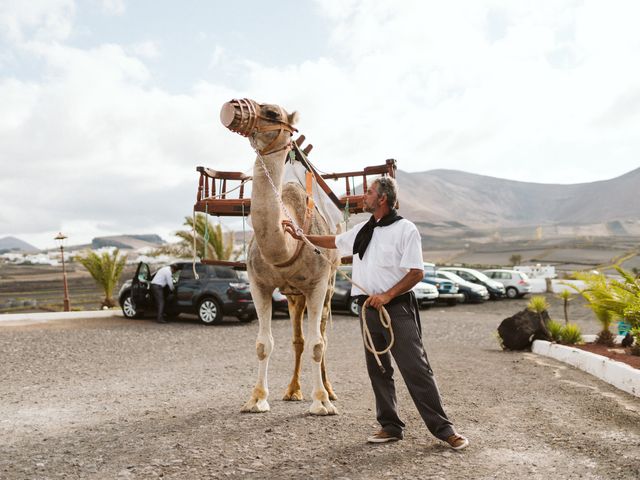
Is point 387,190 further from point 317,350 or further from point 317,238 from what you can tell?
point 317,350

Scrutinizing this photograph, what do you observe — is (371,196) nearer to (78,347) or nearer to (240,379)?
(240,379)

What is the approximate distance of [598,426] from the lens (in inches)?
245

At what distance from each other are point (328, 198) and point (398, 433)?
3552 millimetres

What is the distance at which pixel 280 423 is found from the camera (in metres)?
6.18

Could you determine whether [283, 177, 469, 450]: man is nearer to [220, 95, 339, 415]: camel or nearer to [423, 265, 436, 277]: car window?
[220, 95, 339, 415]: camel

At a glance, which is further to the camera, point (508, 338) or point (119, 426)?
point (508, 338)

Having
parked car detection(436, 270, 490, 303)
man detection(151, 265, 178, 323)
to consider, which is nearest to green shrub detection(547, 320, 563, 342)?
man detection(151, 265, 178, 323)

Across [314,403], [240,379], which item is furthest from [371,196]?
[240,379]

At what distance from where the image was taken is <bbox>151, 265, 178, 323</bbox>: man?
60.0 feet

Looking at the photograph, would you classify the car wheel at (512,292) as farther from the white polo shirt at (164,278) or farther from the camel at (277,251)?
the camel at (277,251)

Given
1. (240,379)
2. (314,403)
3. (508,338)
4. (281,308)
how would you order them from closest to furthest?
1. (314,403)
2. (240,379)
3. (508,338)
4. (281,308)

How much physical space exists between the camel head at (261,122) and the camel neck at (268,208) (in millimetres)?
129

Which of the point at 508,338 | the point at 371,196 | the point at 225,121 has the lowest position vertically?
the point at 508,338

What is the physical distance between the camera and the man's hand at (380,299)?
17.0ft
